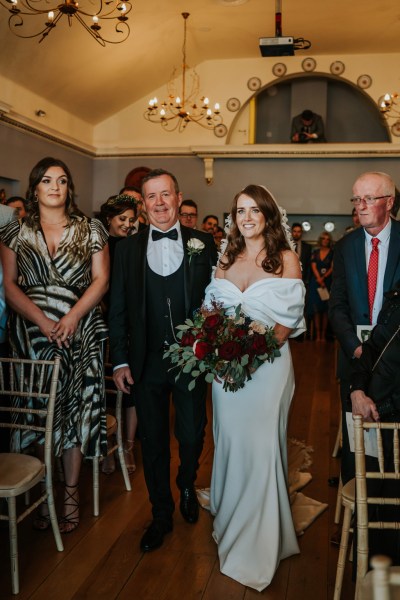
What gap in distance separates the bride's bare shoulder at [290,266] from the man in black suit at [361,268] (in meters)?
0.42

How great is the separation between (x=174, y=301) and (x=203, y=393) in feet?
1.73

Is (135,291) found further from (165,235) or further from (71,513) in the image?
(71,513)

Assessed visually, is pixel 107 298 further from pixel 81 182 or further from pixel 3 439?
pixel 81 182

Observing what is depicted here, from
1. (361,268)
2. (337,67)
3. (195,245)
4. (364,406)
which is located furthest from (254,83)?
(364,406)

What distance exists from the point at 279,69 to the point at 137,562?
1043 cm

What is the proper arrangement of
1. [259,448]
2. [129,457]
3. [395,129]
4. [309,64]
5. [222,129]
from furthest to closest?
[222,129], [309,64], [395,129], [129,457], [259,448]

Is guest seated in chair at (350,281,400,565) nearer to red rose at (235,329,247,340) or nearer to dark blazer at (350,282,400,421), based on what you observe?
dark blazer at (350,282,400,421)

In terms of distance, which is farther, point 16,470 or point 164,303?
point 164,303

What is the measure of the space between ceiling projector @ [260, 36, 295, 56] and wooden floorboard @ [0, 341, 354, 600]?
19.6 feet

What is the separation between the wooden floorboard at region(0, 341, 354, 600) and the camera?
2.61 metres

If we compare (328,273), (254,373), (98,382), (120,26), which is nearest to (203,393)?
(254,373)

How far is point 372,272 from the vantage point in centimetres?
310

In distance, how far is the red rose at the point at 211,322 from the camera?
2.62m

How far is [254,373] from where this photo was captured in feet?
9.37
